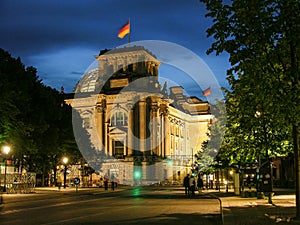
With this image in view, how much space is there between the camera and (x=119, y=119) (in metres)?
111

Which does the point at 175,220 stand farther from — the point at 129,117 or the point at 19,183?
the point at 129,117

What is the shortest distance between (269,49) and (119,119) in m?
91.9

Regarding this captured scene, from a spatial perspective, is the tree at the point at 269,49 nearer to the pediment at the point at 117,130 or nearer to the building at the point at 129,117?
the building at the point at 129,117

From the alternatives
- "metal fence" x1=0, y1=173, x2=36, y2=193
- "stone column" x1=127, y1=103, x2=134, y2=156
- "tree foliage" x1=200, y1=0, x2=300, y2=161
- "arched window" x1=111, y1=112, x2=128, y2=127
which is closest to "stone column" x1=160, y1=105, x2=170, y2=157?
"stone column" x1=127, y1=103, x2=134, y2=156

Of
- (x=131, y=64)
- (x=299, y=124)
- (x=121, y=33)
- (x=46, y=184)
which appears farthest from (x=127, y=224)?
(x=131, y=64)

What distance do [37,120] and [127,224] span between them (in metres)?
41.7

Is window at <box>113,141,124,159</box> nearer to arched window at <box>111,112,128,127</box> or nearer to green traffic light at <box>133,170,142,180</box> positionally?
arched window at <box>111,112,128,127</box>

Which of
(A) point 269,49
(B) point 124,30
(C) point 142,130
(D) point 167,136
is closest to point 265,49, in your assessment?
(A) point 269,49

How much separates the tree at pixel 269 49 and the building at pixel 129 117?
258 feet

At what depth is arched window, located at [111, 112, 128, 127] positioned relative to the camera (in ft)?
361

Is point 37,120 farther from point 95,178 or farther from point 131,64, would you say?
point 131,64

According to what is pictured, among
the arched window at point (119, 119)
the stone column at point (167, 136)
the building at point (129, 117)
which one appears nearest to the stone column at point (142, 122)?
the building at point (129, 117)

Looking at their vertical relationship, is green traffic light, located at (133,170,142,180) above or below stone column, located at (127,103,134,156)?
below

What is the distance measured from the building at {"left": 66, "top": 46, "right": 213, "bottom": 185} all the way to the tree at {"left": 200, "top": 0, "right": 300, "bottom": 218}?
7867cm
